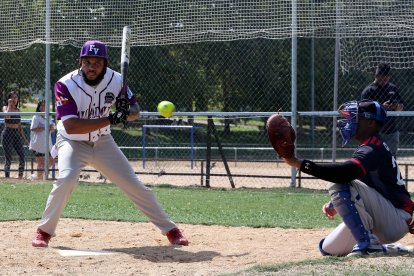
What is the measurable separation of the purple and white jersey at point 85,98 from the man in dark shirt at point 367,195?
207cm

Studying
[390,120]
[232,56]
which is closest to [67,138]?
[390,120]

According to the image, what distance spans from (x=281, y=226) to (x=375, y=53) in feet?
22.2

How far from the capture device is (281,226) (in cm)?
843

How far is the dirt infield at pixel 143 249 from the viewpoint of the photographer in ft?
19.5

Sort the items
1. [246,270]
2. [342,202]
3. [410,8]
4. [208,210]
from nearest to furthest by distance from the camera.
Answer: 1. [246,270]
2. [342,202]
3. [208,210]
4. [410,8]

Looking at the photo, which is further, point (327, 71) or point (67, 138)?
point (327, 71)

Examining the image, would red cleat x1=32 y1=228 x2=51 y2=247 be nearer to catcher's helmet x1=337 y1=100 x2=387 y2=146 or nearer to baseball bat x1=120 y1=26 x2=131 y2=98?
baseball bat x1=120 y1=26 x2=131 y2=98

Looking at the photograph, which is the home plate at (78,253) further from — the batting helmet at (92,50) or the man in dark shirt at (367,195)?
the man in dark shirt at (367,195)

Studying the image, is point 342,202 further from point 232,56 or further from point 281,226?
point 232,56

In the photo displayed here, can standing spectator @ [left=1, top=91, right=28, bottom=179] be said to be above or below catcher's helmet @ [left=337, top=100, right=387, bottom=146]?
below

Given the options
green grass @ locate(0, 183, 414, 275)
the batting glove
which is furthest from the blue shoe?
the batting glove

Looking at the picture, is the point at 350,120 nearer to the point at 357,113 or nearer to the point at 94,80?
the point at 357,113

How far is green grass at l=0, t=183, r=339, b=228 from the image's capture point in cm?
903

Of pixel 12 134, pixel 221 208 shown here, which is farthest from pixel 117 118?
pixel 12 134
